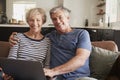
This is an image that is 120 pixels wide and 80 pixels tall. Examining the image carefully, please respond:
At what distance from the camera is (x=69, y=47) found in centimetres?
186

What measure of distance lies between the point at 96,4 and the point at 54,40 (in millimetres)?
5491

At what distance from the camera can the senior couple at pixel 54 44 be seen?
1826mm

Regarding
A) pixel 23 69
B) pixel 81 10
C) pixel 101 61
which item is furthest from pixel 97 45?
pixel 81 10

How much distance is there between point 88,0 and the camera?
23.7ft

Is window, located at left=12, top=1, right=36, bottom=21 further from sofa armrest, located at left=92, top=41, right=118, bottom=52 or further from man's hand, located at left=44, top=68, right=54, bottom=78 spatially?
man's hand, located at left=44, top=68, right=54, bottom=78

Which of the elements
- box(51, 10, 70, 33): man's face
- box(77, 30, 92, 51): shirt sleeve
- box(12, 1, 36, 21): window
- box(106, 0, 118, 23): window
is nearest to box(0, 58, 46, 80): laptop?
box(77, 30, 92, 51): shirt sleeve

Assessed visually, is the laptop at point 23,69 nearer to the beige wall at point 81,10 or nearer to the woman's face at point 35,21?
the woman's face at point 35,21

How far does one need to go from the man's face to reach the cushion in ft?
1.27

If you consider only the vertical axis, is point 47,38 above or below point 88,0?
below

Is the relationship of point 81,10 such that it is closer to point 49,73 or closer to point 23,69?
point 49,73

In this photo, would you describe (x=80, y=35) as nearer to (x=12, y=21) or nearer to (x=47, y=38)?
(x=47, y=38)

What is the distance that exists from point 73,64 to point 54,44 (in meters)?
0.33

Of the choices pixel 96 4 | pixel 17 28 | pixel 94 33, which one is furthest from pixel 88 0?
pixel 17 28

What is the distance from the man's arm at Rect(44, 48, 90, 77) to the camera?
1.63 metres
